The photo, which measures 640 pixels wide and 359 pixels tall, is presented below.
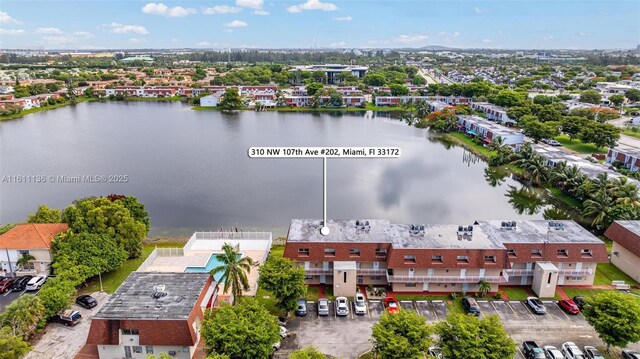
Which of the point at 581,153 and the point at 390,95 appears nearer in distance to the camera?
the point at 581,153

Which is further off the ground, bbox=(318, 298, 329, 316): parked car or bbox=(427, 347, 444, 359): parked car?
bbox=(427, 347, 444, 359): parked car

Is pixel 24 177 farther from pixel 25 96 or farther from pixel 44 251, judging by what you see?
pixel 25 96

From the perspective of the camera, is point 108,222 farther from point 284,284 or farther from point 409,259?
point 409,259

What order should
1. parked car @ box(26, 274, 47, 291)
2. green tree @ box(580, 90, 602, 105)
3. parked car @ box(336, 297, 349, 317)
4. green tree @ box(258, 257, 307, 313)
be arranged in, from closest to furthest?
green tree @ box(258, 257, 307, 313), parked car @ box(336, 297, 349, 317), parked car @ box(26, 274, 47, 291), green tree @ box(580, 90, 602, 105)

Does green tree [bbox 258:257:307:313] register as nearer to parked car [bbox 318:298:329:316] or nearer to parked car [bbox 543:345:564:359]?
parked car [bbox 318:298:329:316]

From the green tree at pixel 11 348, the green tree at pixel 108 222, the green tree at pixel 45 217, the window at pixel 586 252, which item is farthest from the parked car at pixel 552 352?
the green tree at pixel 45 217

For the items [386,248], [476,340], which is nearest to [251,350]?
[476,340]

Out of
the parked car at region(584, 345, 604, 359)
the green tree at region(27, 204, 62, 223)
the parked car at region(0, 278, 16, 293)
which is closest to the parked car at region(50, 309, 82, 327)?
the parked car at region(0, 278, 16, 293)

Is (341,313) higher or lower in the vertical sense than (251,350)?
lower
